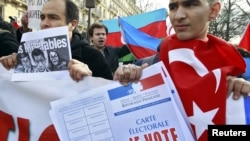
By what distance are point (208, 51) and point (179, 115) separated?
0.31m

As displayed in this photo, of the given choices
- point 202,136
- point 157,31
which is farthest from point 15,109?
point 157,31

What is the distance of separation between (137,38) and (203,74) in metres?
4.33

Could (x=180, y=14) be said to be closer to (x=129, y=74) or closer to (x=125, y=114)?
(x=129, y=74)

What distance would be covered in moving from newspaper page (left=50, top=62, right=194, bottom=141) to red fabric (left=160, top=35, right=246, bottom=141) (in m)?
0.05

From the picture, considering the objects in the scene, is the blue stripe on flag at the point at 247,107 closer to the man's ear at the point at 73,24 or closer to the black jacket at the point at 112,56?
the man's ear at the point at 73,24

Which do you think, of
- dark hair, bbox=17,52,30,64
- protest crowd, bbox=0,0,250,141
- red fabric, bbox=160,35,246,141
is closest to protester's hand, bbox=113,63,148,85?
protest crowd, bbox=0,0,250,141

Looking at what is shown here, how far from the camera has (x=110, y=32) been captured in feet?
23.9

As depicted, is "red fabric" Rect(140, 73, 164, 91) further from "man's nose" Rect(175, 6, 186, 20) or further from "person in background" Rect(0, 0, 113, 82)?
"person in background" Rect(0, 0, 113, 82)

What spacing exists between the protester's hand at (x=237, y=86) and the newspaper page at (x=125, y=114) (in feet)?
0.75

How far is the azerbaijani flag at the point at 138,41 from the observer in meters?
5.80

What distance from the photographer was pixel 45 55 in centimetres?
200

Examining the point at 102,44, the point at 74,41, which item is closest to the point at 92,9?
the point at 102,44

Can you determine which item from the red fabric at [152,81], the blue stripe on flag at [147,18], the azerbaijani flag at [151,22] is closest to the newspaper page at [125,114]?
the red fabric at [152,81]

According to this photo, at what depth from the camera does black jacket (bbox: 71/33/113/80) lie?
2561mm
